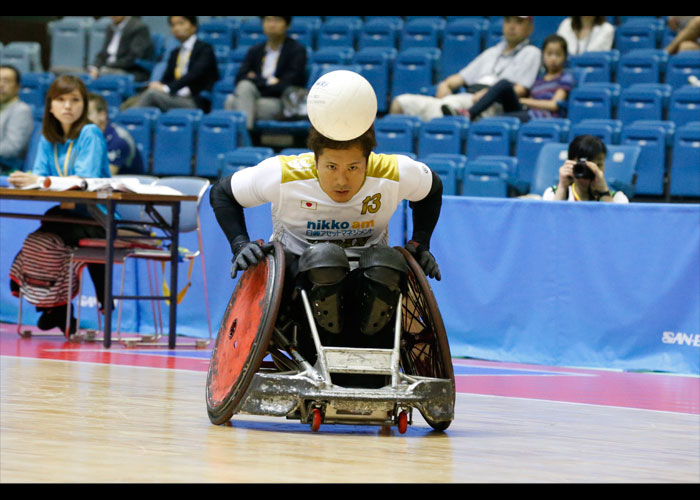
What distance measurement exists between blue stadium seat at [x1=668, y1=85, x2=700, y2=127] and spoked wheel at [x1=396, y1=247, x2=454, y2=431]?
21.8ft

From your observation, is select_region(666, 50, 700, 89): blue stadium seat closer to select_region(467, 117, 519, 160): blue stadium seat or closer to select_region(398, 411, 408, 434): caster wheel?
select_region(467, 117, 519, 160): blue stadium seat

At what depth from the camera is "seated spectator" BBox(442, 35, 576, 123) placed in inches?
451

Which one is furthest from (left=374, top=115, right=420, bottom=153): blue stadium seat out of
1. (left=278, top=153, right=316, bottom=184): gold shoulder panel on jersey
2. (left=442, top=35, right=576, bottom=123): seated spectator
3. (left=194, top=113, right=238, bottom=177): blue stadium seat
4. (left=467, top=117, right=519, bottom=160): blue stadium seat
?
(left=278, top=153, right=316, bottom=184): gold shoulder panel on jersey

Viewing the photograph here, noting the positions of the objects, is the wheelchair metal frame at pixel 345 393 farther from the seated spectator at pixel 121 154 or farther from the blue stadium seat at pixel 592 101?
the blue stadium seat at pixel 592 101

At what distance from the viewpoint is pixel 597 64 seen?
467 inches

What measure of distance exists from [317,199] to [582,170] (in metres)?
3.88

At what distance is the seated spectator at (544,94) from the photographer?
11.4 m

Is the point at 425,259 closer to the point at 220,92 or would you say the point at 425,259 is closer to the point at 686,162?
the point at 686,162

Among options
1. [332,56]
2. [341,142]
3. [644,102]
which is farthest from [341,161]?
[332,56]

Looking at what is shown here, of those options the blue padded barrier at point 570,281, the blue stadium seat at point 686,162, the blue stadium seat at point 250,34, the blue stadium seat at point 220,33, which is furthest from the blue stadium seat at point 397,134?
the blue stadium seat at point 220,33

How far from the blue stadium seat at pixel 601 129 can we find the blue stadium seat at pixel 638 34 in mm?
2202
